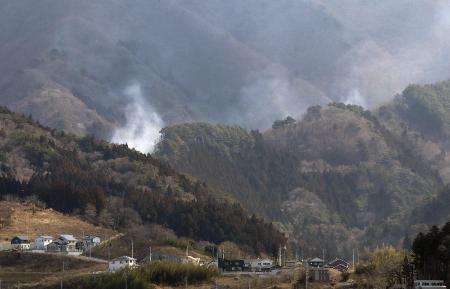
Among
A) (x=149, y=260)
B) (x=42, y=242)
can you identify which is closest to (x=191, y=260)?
(x=149, y=260)

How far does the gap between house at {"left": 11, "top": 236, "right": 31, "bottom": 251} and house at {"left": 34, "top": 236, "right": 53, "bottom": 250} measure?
53.7 inches

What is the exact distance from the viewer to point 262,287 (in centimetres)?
15650

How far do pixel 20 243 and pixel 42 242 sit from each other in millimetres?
4363

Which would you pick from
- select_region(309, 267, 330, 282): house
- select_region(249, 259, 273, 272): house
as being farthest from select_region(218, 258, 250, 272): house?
select_region(309, 267, 330, 282): house

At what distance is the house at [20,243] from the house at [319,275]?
54.2m

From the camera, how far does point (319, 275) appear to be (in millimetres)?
160750

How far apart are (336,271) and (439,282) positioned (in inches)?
1606

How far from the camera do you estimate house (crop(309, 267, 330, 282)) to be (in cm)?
15938

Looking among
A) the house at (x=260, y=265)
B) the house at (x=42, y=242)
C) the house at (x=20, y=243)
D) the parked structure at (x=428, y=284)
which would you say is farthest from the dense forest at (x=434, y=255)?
the house at (x=20, y=243)

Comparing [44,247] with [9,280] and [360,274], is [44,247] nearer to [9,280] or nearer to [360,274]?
[9,280]

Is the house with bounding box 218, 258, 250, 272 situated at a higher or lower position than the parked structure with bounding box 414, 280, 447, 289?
higher

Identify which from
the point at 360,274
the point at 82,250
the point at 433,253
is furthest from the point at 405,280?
the point at 82,250

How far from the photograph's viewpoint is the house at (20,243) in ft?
629

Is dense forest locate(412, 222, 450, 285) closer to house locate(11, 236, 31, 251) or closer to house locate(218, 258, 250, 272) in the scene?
house locate(218, 258, 250, 272)
